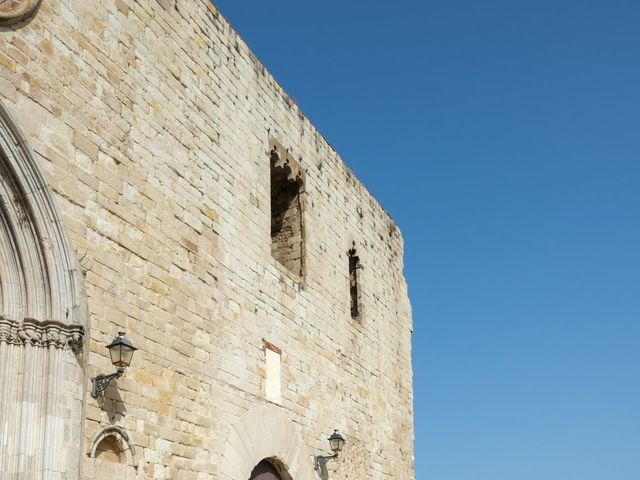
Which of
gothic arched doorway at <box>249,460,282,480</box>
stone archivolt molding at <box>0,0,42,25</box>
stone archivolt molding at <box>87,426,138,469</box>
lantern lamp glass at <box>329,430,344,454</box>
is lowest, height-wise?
stone archivolt molding at <box>87,426,138,469</box>

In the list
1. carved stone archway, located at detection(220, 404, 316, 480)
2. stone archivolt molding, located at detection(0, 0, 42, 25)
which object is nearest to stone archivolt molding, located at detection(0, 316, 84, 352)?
stone archivolt molding, located at detection(0, 0, 42, 25)

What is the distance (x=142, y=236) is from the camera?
725 centimetres

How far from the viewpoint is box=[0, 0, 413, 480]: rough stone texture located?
6.56 metres

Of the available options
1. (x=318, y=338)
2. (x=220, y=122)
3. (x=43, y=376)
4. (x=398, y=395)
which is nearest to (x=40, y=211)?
(x=43, y=376)

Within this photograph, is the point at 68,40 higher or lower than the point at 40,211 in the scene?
higher

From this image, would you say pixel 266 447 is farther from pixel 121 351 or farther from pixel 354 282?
pixel 354 282

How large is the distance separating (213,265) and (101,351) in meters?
1.99

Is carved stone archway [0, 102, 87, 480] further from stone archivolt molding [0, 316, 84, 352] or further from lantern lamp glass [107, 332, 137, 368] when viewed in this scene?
lantern lamp glass [107, 332, 137, 368]

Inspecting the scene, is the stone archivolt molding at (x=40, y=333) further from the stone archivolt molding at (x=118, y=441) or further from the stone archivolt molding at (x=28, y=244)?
the stone archivolt molding at (x=118, y=441)

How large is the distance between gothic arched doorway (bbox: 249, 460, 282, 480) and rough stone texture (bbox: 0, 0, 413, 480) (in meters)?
0.10

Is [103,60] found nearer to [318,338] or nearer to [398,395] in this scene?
[318,338]

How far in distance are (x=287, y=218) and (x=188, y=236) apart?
2940mm

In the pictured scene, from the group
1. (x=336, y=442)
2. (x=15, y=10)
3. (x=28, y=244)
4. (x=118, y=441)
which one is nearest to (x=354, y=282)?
(x=336, y=442)

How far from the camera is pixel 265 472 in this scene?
9.03m
